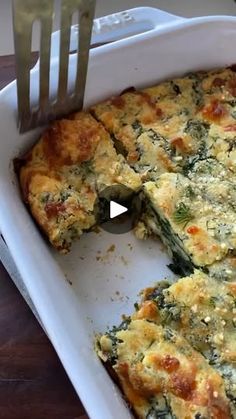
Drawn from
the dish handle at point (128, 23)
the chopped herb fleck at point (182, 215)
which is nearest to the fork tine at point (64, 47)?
the dish handle at point (128, 23)

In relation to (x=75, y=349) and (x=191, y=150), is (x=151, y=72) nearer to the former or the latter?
(x=191, y=150)

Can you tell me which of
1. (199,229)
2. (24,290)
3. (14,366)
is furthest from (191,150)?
(14,366)

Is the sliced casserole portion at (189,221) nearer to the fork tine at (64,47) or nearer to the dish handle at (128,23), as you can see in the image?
the fork tine at (64,47)

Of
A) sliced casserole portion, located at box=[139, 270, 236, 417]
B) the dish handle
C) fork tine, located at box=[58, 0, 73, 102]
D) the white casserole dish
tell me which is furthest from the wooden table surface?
the dish handle
